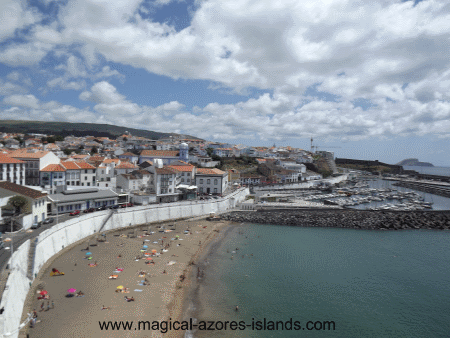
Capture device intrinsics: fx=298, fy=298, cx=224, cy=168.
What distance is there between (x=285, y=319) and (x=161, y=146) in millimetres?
74830

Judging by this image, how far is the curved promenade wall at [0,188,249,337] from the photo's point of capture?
563 inches

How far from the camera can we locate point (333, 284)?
2272 centimetres

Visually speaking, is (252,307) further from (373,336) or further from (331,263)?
(331,263)

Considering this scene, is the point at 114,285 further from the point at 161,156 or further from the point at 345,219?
the point at 161,156

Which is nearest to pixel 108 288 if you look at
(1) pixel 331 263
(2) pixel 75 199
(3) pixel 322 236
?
(2) pixel 75 199

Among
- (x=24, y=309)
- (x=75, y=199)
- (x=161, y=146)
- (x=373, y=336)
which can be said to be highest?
(x=161, y=146)

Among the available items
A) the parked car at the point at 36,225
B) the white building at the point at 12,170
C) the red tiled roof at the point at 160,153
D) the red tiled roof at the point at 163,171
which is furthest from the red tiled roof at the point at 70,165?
the red tiled roof at the point at 160,153

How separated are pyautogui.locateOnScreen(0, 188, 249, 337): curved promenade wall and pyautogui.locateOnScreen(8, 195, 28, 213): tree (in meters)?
4.06

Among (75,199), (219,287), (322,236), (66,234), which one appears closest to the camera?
(219,287)

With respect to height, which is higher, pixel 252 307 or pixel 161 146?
pixel 161 146

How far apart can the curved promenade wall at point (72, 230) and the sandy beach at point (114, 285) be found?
847 millimetres

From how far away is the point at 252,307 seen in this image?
1900cm

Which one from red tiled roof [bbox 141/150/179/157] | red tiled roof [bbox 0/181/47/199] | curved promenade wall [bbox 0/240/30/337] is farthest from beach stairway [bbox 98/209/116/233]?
red tiled roof [bbox 141/150/179/157]

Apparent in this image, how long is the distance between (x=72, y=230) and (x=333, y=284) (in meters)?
22.7
